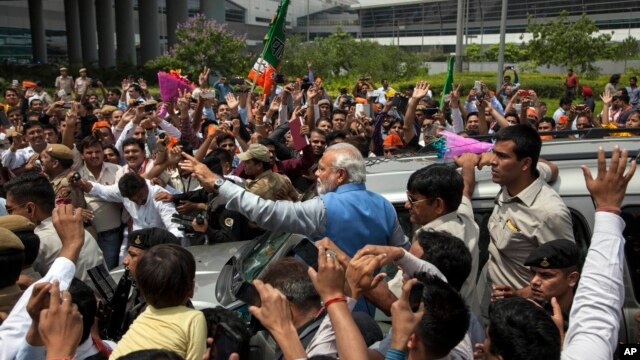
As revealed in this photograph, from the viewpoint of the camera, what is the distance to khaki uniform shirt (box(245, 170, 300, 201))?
550 centimetres

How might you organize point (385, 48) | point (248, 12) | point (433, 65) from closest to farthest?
point (385, 48)
point (433, 65)
point (248, 12)

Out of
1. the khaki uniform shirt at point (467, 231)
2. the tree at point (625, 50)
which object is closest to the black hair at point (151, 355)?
the khaki uniform shirt at point (467, 231)

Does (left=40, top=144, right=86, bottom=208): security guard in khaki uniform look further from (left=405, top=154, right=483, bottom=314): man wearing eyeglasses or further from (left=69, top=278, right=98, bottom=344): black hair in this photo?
(left=405, top=154, right=483, bottom=314): man wearing eyeglasses

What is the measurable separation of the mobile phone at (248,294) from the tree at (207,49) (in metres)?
26.9

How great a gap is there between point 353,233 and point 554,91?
2890 cm

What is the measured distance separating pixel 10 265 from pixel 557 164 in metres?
3.24

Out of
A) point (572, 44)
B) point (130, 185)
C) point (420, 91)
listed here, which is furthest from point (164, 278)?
point (572, 44)

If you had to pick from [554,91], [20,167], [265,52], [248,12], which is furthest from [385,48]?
[248,12]

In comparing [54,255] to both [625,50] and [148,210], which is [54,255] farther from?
[625,50]

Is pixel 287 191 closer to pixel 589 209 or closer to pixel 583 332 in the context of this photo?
pixel 589 209

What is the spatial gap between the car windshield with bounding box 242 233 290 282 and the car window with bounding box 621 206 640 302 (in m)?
1.96

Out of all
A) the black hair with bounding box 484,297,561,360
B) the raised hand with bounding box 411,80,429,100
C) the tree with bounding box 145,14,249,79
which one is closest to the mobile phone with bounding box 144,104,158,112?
the raised hand with bounding box 411,80,429,100

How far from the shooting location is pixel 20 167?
307 inches

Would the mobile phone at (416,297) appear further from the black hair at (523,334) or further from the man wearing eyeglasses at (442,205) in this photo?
the man wearing eyeglasses at (442,205)
